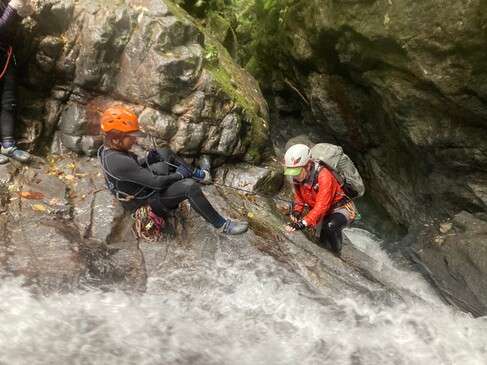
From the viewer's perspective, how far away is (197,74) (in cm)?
998

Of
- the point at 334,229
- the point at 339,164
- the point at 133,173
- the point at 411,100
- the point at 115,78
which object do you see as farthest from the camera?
the point at 115,78

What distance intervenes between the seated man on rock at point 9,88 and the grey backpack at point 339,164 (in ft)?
18.4

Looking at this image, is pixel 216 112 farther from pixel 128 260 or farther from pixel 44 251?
pixel 44 251

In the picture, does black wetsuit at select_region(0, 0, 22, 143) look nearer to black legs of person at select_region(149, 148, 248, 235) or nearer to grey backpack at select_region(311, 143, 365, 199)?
black legs of person at select_region(149, 148, 248, 235)

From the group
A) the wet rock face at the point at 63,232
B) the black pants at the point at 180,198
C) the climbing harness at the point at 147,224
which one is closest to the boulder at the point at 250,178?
the black pants at the point at 180,198

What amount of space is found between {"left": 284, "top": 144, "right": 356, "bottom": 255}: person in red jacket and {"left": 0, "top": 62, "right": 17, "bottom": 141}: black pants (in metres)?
5.37

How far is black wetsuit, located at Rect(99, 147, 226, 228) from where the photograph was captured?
727cm

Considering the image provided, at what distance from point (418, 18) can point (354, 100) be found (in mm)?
3933

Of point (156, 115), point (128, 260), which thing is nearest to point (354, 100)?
point (156, 115)

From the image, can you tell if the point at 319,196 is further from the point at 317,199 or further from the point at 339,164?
the point at 339,164

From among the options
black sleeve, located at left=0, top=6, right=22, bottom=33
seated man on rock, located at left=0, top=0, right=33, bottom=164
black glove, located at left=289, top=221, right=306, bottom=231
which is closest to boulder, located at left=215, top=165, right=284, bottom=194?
black glove, located at left=289, top=221, right=306, bottom=231

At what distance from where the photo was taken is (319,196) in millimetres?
8164

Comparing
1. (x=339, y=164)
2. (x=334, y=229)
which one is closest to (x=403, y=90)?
(x=339, y=164)

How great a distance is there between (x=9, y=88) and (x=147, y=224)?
3.99 metres
